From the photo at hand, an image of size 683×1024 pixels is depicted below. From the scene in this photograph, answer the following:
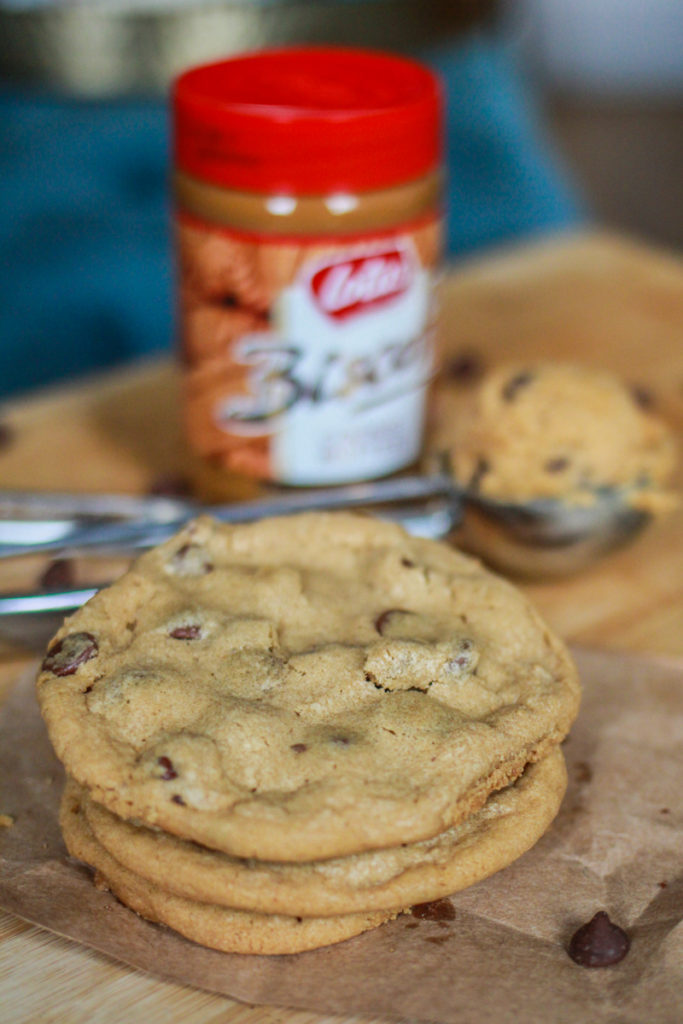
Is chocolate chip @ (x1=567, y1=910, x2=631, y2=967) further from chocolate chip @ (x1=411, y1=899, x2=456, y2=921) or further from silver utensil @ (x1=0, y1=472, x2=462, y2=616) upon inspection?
silver utensil @ (x1=0, y1=472, x2=462, y2=616)

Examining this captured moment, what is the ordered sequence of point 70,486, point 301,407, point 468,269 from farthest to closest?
point 468,269, point 70,486, point 301,407

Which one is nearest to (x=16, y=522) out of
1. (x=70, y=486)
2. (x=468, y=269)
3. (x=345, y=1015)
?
(x=70, y=486)

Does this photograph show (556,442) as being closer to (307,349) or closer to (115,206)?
(307,349)

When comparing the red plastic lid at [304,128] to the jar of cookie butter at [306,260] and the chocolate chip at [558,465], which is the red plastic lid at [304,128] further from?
the chocolate chip at [558,465]

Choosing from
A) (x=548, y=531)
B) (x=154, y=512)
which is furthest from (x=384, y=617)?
(x=154, y=512)

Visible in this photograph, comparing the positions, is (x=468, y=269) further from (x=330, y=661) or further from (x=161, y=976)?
(x=161, y=976)
